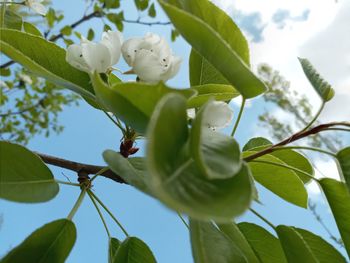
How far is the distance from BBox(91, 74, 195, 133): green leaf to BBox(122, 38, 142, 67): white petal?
0.56 feet

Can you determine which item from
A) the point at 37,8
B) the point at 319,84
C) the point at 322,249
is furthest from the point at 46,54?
the point at 37,8

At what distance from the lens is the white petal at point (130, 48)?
2.09ft

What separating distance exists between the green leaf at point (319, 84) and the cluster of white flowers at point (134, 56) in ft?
0.55

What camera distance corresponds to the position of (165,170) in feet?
1.15

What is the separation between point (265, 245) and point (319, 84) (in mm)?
249

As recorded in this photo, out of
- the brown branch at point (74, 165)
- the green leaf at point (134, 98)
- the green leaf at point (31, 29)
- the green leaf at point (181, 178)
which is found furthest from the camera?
the green leaf at point (31, 29)

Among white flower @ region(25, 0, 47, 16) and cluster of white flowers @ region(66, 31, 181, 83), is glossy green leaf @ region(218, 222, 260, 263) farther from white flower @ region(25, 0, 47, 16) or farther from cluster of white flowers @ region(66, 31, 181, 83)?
white flower @ region(25, 0, 47, 16)

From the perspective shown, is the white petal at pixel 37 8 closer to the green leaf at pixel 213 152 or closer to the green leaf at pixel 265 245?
the green leaf at pixel 265 245

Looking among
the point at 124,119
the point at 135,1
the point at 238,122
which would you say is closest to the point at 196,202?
the point at 124,119

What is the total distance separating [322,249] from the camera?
680 mm

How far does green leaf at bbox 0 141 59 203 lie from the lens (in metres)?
0.54

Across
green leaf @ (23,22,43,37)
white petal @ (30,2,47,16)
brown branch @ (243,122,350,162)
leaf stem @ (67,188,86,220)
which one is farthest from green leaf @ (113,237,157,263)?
white petal @ (30,2,47,16)

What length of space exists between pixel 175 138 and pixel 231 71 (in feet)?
0.48

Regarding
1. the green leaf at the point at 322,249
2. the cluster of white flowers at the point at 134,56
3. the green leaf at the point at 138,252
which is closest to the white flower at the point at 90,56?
the cluster of white flowers at the point at 134,56
